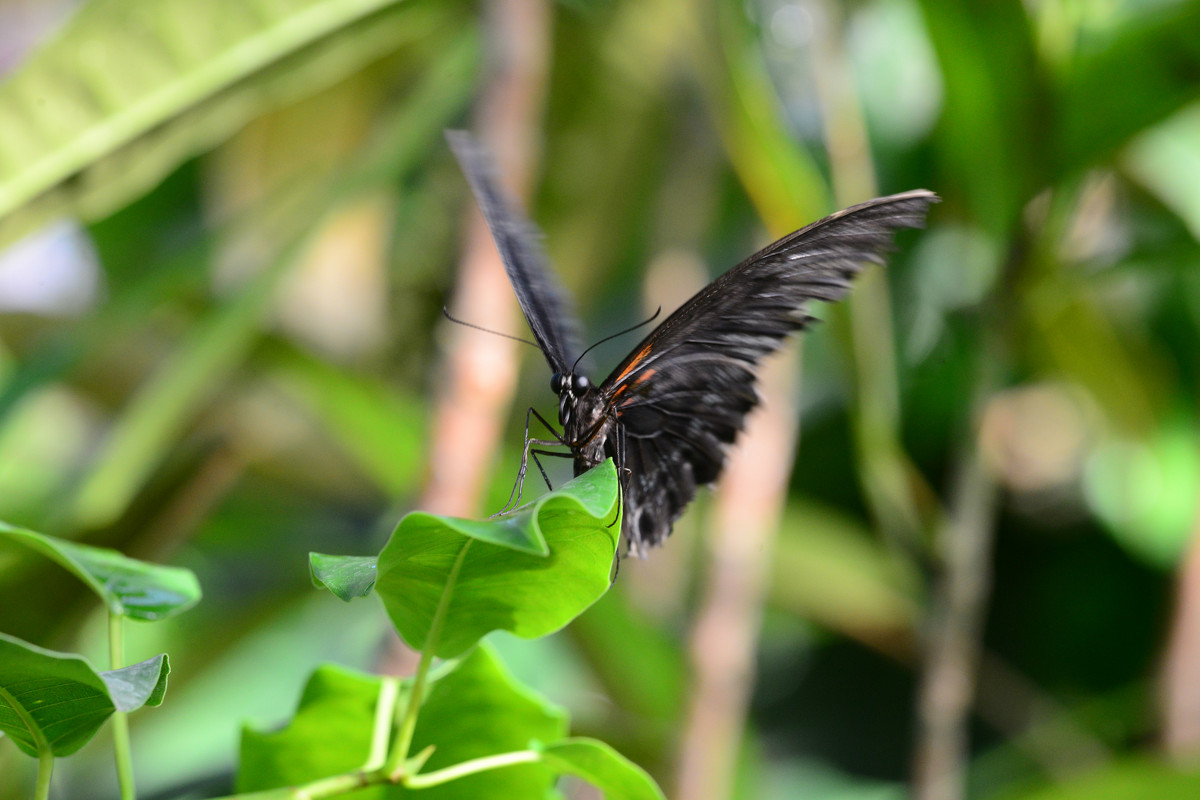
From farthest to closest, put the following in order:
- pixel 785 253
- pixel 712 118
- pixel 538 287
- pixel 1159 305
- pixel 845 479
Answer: pixel 845 479 < pixel 1159 305 < pixel 712 118 < pixel 538 287 < pixel 785 253

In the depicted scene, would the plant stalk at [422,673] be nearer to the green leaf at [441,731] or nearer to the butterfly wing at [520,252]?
the green leaf at [441,731]

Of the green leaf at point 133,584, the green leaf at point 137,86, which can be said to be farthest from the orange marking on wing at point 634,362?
the green leaf at point 137,86

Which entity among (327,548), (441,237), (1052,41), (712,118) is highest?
(712,118)

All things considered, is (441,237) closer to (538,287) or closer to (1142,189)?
(538,287)

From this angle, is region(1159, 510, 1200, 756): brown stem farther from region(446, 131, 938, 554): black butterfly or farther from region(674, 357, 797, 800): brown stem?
region(446, 131, 938, 554): black butterfly

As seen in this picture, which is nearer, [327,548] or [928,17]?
[928,17]

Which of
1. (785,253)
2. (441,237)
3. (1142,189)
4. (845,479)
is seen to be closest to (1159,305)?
(1142,189)

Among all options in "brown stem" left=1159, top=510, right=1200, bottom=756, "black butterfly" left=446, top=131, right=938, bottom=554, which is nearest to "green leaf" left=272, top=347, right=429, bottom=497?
"black butterfly" left=446, top=131, right=938, bottom=554

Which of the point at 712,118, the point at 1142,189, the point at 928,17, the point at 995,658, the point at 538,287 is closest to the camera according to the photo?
the point at 538,287
